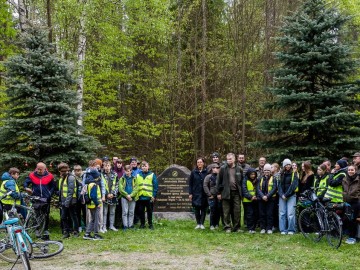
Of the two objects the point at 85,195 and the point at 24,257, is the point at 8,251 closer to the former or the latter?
the point at 24,257

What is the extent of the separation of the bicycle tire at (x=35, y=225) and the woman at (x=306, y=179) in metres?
6.49

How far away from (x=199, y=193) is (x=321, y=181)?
3.27 metres

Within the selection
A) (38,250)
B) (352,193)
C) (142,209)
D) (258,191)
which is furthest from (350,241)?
(38,250)

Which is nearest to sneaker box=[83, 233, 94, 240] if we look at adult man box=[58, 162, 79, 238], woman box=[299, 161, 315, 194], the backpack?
adult man box=[58, 162, 79, 238]

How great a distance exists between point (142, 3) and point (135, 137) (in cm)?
716

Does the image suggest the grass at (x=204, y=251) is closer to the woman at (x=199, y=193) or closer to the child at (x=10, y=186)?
the woman at (x=199, y=193)

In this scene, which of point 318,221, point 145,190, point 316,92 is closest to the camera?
point 318,221

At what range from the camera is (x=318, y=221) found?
9508mm

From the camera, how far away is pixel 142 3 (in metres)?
20.6

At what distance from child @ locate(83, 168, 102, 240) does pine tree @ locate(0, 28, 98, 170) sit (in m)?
1.73

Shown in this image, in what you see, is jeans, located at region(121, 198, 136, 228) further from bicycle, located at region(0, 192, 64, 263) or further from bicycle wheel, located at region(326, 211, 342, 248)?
bicycle wheel, located at region(326, 211, 342, 248)

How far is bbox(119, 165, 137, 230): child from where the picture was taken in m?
11.6

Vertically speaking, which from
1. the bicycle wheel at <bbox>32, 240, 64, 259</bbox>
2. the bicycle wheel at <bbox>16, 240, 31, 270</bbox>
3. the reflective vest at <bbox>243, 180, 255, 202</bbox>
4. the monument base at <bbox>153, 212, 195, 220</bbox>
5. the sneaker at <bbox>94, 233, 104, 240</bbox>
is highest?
the reflective vest at <bbox>243, 180, 255, 202</bbox>

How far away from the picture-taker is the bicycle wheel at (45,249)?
8.05m
